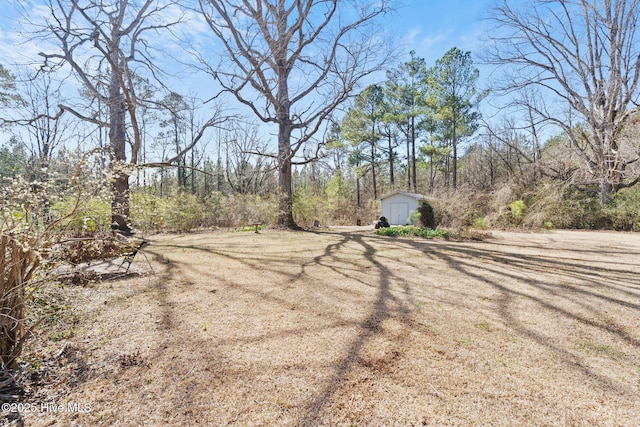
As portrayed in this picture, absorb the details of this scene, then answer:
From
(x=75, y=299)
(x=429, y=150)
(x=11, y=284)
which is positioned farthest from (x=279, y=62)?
(x=429, y=150)

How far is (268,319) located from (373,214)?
15443 millimetres

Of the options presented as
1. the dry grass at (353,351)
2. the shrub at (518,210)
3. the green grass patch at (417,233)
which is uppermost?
the shrub at (518,210)

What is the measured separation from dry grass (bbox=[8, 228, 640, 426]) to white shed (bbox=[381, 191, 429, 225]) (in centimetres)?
1042

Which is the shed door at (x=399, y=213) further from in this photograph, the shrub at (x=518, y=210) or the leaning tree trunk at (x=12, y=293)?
the leaning tree trunk at (x=12, y=293)

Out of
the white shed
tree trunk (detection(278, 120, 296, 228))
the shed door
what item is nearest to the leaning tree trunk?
tree trunk (detection(278, 120, 296, 228))

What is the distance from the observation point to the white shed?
14.5 metres

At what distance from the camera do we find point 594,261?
207 inches

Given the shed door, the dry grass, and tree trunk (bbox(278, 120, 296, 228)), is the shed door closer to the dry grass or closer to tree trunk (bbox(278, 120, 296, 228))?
tree trunk (bbox(278, 120, 296, 228))

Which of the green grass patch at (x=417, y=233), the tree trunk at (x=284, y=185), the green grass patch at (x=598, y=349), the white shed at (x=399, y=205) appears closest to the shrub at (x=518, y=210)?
the white shed at (x=399, y=205)

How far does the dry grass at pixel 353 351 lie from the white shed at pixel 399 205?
10.4 m

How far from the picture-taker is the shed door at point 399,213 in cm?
1467

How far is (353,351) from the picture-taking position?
207cm

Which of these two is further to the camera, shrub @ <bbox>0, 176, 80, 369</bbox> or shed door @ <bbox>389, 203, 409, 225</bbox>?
shed door @ <bbox>389, 203, 409, 225</bbox>

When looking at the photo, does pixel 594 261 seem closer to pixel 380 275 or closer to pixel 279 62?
pixel 380 275
